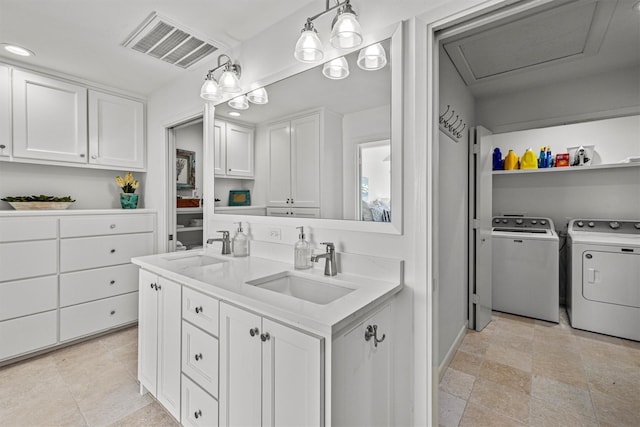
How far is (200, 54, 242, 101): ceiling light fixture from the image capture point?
194 centimetres

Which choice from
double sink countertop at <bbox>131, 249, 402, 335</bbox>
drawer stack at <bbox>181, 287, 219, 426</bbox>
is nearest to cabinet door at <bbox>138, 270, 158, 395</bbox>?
double sink countertop at <bbox>131, 249, 402, 335</bbox>

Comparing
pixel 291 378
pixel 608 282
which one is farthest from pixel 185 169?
pixel 608 282

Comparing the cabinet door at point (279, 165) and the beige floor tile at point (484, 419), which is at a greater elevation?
the cabinet door at point (279, 165)

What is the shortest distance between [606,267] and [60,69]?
16.7ft

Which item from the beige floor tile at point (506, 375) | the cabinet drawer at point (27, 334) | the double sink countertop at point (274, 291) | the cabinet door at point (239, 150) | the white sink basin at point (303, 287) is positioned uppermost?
the cabinet door at point (239, 150)

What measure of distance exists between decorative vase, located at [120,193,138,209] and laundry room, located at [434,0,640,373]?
2.89 meters

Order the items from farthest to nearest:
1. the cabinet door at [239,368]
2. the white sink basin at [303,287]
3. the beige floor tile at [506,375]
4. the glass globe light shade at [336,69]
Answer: the beige floor tile at [506,375] → the glass globe light shade at [336,69] → the white sink basin at [303,287] → the cabinet door at [239,368]

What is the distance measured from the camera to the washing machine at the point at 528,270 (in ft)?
9.66

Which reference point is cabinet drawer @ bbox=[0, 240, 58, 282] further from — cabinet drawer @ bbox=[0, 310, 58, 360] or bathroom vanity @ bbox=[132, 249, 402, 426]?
bathroom vanity @ bbox=[132, 249, 402, 426]

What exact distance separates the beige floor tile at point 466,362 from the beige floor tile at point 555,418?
16.5 inches

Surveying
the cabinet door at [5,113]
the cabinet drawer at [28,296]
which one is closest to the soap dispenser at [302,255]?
the cabinet drawer at [28,296]

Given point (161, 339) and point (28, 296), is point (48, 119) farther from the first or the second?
point (161, 339)

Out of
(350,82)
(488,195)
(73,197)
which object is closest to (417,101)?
(350,82)

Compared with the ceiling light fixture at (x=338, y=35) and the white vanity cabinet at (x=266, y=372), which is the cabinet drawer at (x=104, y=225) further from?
the ceiling light fixture at (x=338, y=35)
